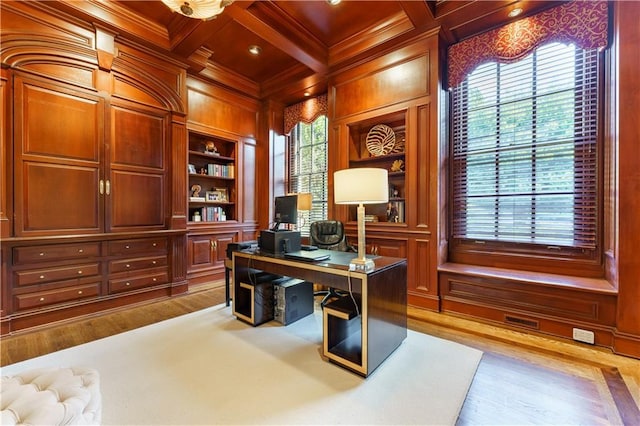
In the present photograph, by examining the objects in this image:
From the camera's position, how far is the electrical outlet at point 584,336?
2348 mm

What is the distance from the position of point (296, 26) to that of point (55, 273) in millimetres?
3794

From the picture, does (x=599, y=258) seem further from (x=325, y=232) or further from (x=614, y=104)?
(x=325, y=232)

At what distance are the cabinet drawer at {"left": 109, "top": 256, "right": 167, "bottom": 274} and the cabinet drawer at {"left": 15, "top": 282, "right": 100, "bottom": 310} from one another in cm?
23

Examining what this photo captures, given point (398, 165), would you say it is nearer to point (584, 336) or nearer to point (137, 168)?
point (584, 336)

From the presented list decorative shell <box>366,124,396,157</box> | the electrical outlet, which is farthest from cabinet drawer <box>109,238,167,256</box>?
the electrical outlet

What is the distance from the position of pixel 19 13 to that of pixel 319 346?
4.16m

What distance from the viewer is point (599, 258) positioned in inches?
102

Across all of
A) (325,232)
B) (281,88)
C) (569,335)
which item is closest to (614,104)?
(569,335)

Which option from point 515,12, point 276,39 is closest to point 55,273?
point 276,39

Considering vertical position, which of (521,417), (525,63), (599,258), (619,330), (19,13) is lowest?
(521,417)

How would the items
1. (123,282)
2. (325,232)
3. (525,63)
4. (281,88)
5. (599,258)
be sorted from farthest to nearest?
(281,88)
(325,232)
(123,282)
(525,63)
(599,258)

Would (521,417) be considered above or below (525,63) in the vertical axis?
below

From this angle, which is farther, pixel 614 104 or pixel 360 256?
pixel 614 104

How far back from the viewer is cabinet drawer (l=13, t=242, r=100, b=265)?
8.59ft
